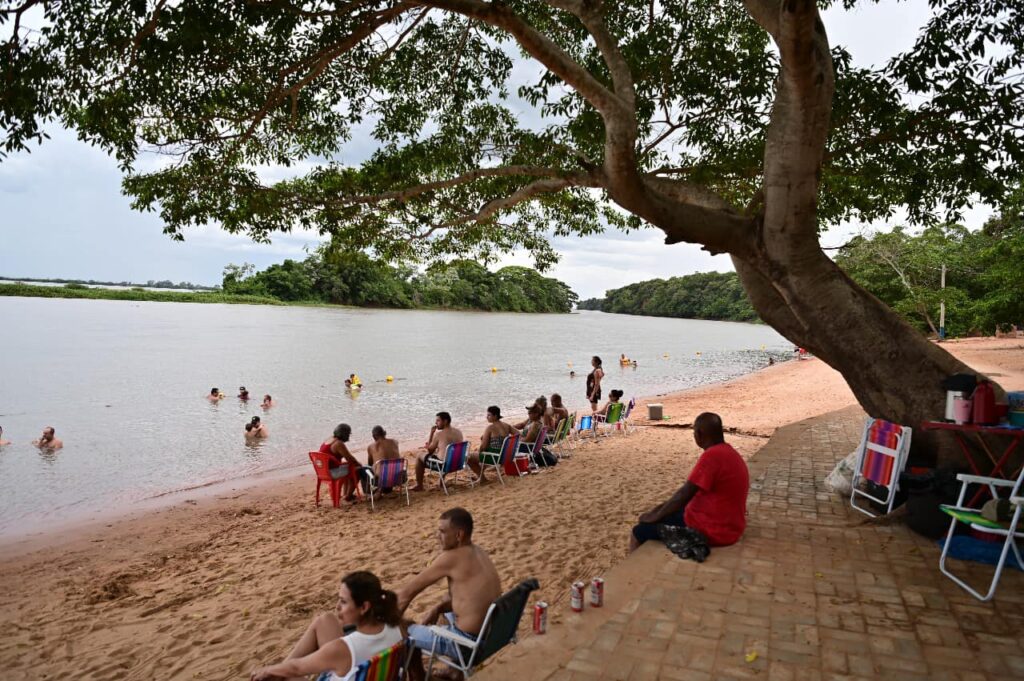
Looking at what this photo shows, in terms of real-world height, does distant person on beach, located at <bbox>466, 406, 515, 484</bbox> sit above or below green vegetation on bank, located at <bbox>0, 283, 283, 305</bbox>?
below

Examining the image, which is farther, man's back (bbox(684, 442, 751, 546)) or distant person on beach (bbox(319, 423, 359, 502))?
distant person on beach (bbox(319, 423, 359, 502))

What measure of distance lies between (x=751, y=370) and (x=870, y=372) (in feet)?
106

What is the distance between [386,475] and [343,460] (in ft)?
2.20

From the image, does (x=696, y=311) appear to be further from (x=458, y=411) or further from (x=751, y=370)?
(x=458, y=411)

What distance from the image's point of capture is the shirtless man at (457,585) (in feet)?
9.75

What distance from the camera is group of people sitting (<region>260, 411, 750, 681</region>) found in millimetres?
2602

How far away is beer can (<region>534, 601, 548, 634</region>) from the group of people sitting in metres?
0.27

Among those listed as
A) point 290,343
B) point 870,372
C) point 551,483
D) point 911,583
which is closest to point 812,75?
point 870,372

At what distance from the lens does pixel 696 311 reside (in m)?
136

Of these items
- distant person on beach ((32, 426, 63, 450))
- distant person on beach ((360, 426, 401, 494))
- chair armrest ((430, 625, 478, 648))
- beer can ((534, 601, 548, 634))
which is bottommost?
distant person on beach ((32, 426, 63, 450))

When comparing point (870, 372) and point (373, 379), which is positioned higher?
point (870, 372)

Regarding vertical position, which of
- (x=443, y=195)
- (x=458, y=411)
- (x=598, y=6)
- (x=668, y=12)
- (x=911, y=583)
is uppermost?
(x=668, y=12)

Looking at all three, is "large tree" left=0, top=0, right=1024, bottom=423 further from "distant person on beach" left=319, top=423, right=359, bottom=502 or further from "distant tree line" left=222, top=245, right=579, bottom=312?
"distant tree line" left=222, top=245, right=579, bottom=312

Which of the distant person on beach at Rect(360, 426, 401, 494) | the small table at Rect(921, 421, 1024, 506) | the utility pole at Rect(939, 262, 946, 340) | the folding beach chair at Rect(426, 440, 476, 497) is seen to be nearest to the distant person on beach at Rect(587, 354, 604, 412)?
the folding beach chair at Rect(426, 440, 476, 497)
